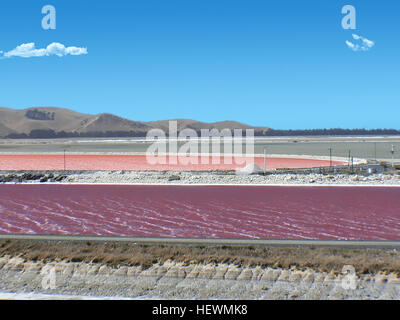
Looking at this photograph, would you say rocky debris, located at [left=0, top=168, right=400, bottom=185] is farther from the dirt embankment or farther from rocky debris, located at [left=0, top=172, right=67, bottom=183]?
the dirt embankment

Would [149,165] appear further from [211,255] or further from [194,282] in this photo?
[194,282]

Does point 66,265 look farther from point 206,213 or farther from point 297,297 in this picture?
point 206,213

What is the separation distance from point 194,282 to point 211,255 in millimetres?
1000

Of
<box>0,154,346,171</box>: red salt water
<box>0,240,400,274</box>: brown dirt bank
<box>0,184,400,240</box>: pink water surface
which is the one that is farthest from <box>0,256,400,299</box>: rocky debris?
<box>0,154,346,171</box>: red salt water

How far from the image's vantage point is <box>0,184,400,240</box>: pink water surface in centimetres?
1063

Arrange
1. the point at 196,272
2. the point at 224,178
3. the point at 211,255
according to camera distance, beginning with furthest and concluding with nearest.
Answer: the point at 224,178, the point at 211,255, the point at 196,272

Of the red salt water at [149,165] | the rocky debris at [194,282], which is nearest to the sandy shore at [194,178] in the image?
the red salt water at [149,165]

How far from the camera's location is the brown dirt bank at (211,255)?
6.87 metres

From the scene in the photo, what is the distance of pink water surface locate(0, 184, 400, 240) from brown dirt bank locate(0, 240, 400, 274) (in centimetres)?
221

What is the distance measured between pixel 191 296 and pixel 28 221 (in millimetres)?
7476

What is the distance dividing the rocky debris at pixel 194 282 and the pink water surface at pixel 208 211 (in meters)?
3.28

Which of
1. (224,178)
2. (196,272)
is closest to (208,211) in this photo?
(196,272)

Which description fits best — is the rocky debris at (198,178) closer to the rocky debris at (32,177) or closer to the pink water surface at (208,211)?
the rocky debris at (32,177)

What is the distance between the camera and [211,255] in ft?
24.2
